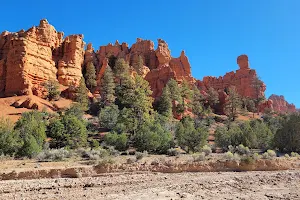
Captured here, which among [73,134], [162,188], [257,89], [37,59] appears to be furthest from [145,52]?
[162,188]

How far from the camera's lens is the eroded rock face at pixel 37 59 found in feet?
157

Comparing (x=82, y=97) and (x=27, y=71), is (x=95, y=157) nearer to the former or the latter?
(x=82, y=97)

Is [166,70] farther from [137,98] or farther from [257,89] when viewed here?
[257,89]

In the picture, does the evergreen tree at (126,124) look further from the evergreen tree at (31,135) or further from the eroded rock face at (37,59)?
the eroded rock face at (37,59)

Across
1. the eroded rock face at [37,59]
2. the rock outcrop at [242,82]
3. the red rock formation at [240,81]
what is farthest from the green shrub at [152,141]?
the red rock formation at [240,81]

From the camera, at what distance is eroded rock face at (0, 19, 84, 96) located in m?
47.9

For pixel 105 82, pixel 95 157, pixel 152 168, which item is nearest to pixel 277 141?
pixel 152 168

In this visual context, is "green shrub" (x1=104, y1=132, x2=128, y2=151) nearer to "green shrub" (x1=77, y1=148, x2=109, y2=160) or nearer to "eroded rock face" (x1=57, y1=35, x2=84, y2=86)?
"green shrub" (x1=77, y1=148, x2=109, y2=160)

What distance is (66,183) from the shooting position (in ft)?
39.5

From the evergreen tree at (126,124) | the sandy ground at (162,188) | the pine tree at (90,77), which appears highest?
the pine tree at (90,77)

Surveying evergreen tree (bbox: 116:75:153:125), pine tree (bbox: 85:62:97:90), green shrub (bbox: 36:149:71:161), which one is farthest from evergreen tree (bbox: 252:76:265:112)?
green shrub (bbox: 36:149:71:161)

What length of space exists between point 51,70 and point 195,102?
101ft

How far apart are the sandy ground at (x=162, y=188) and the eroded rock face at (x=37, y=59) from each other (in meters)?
40.1

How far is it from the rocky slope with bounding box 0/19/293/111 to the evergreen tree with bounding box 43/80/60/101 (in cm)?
116
